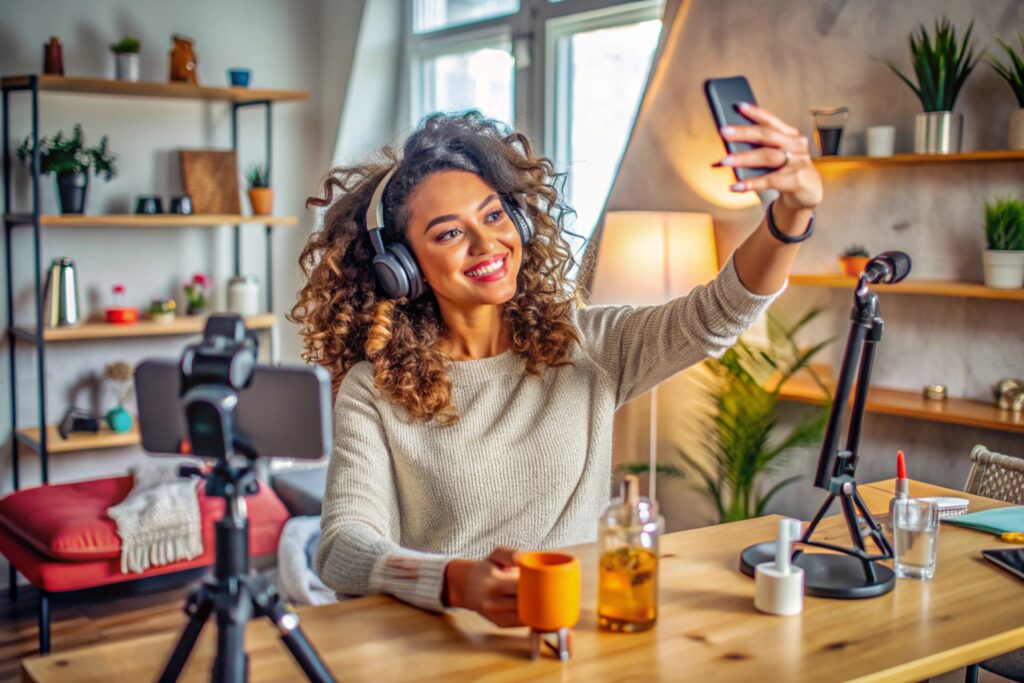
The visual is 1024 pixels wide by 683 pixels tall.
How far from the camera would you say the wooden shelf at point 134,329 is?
13.6 ft

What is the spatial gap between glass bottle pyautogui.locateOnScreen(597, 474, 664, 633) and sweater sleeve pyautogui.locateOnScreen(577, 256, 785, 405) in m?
0.46

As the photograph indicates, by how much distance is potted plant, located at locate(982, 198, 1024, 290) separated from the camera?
277 centimetres

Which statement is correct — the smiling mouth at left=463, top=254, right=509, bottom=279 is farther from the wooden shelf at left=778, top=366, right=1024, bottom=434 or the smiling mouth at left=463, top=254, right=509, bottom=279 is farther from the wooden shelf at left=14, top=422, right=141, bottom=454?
the wooden shelf at left=14, top=422, right=141, bottom=454

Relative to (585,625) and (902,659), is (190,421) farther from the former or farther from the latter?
(902,659)

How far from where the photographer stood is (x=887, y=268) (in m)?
1.51

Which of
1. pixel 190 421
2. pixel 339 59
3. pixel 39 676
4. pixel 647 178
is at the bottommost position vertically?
pixel 39 676

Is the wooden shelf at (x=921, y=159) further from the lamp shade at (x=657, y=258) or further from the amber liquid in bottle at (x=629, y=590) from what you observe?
the amber liquid in bottle at (x=629, y=590)

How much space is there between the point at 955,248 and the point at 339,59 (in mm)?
2983

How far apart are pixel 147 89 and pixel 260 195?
62 centimetres

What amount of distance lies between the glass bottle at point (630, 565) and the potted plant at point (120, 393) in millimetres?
3381

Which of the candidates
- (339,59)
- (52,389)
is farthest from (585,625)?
(339,59)

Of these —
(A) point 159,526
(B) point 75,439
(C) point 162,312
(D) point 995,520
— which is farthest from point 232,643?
(C) point 162,312

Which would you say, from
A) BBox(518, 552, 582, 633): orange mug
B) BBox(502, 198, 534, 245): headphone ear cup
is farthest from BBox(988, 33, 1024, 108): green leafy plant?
BBox(518, 552, 582, 633): orange mug

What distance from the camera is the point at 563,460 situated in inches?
70.7
